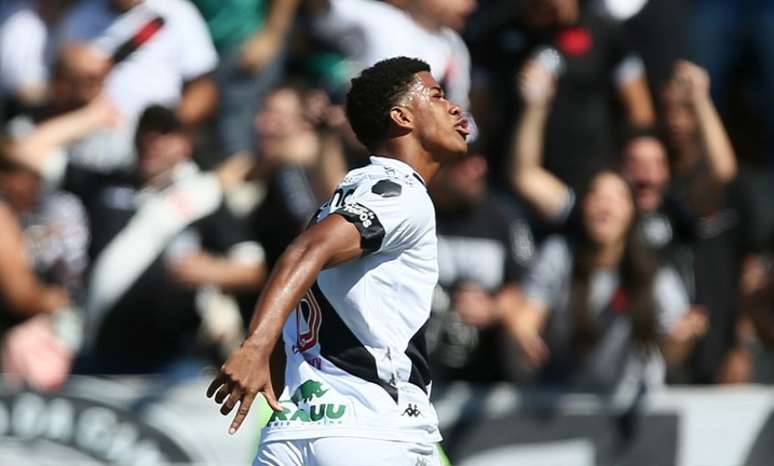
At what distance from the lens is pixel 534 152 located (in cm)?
805

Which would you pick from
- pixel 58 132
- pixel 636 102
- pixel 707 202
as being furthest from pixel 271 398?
pixel 707 202

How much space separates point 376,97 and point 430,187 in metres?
3.21

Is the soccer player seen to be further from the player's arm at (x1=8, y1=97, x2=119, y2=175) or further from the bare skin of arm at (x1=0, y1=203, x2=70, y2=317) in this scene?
the player's arm at (x1=8, y1=97, x2=119, y2=175)

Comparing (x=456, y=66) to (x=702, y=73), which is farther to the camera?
(x=702, y=73)

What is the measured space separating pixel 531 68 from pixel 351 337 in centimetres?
412

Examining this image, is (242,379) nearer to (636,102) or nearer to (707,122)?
(636,102)

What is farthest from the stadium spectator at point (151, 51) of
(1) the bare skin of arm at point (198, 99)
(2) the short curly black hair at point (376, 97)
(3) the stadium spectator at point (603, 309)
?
(2) the short curly black hair at point (376, 97)

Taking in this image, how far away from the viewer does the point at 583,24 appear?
8.27 meters

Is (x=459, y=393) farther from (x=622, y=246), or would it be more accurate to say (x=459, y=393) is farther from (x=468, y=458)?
(x=622, y=246)

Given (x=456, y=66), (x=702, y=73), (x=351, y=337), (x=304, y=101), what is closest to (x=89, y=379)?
(x=304, y=101)

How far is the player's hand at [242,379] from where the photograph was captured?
3.68m

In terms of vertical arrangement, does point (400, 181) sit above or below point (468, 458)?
above

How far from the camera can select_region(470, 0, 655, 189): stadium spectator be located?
8109 millimetres

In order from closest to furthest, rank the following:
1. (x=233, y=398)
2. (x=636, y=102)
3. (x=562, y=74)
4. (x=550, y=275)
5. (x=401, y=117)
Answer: (x=233, y=398) < (x=401, y=117) < (x=550, y=275) < (x=562, y=74) < (x=636, y=102)
